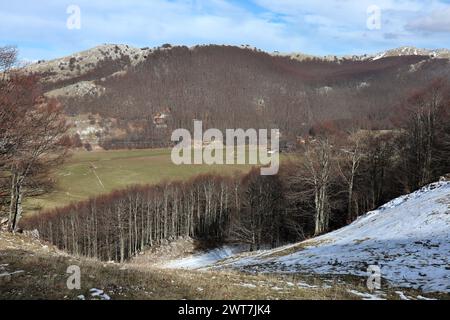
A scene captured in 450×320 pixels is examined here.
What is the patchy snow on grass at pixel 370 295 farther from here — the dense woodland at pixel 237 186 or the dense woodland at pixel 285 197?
the dense woodland at pixel 285 197

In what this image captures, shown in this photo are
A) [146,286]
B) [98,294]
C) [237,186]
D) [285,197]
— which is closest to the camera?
[98,294]

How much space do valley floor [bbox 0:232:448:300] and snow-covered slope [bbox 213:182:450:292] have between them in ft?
8.03

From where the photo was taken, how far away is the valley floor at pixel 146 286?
1168 centimetres

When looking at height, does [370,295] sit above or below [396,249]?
above

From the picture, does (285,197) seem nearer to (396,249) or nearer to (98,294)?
(396,249)

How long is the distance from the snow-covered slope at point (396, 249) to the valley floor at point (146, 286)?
245 cm

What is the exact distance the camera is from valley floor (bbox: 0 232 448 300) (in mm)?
11680

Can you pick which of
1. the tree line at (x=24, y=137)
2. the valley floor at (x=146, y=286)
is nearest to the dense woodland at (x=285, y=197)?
the tree line at (x=24, y=137)

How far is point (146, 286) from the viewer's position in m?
12.9

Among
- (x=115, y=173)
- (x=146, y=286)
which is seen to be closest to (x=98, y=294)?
(x=146, y=286)

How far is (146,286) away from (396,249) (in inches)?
602

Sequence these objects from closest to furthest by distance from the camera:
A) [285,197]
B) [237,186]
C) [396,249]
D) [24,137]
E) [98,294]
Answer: [98,294], [396,249], [24,137], [285,197], [237,186]

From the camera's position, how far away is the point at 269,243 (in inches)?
2758
